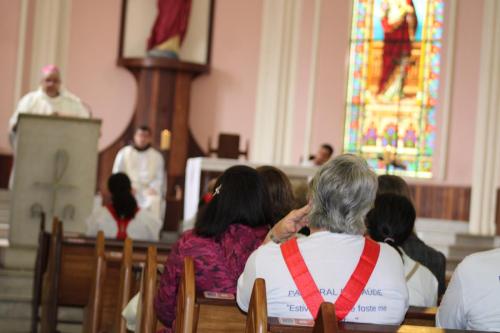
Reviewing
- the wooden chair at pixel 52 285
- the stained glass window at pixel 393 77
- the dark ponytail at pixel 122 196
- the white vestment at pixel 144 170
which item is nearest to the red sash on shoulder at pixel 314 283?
the wooden chair at pixel 52 285

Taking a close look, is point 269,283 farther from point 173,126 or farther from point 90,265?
point 173,126

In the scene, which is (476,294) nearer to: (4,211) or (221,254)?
(221,254)

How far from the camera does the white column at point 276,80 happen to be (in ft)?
44.9

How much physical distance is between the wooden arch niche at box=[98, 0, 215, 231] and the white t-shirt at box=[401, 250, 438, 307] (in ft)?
29.0

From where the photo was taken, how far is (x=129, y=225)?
777cm

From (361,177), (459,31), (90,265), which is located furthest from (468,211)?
(361,177)

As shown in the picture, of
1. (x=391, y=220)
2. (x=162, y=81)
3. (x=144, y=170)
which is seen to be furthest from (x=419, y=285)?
(x=162, y=81)

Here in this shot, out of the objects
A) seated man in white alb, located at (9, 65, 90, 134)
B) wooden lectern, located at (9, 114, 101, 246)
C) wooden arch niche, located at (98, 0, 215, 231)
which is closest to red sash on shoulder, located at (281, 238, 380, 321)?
wooden lectern, located at (9, 114, 101, 246)

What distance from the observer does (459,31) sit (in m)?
13.2

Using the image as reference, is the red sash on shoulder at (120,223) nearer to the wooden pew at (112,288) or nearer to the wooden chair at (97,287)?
the wooden pew at (112,288)

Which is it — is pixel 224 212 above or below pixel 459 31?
below

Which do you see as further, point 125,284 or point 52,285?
point 52,285

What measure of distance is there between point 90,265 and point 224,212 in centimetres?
300

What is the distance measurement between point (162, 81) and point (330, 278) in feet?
34.0
